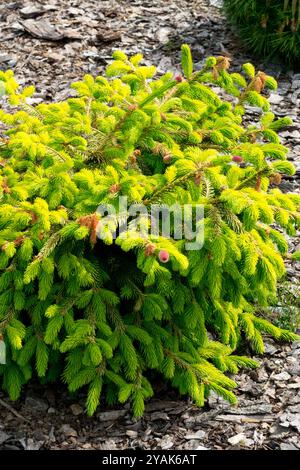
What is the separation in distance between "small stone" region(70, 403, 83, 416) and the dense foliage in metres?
Result: 4.26

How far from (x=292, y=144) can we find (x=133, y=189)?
294 centimetres

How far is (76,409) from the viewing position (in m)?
3.52

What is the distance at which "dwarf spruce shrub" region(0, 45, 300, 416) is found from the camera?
10.0 ft

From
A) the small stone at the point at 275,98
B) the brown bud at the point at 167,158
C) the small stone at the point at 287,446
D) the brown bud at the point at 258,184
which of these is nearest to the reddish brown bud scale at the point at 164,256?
the brown bud at the point at 258,184

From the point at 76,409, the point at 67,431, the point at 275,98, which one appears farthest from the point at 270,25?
the point at 67,431

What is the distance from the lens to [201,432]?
134 inches

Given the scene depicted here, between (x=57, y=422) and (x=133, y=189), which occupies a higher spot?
(x=133, y=189)

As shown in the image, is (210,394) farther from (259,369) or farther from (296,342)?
(296,342)

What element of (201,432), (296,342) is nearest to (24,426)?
(201,432)

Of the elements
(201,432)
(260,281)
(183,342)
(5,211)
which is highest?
(5,211)

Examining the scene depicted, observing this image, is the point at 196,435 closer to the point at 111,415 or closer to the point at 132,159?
the point at 111,415

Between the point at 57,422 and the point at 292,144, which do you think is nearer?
the point at 57,422

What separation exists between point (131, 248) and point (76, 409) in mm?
905

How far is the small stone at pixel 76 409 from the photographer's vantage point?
3.50 metres
